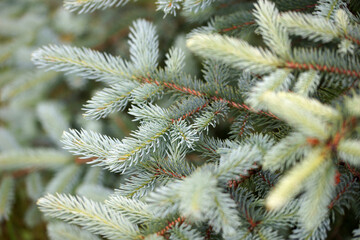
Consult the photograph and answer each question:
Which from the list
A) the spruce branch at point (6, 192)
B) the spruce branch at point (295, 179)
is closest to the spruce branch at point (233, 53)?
the spruce branch at point (295, 179)

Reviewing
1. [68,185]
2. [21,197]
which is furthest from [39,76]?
[21,197]

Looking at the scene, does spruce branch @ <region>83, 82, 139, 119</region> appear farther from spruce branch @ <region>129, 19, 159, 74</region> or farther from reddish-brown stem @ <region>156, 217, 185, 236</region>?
reddish-brown stem @ <region>156, 217, 185, 236</region>

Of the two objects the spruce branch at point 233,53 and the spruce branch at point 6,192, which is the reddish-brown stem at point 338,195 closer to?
the spruce branch at point 233,53

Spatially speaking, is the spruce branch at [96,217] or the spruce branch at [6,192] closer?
the spruce branch at [96,217]

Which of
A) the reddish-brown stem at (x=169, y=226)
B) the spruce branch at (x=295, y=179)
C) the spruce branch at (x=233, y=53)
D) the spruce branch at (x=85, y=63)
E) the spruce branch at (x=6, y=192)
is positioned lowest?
the spruce branch at (x=6, y=192)

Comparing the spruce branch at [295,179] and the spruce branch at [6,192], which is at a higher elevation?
the spruce branch at [295,179]

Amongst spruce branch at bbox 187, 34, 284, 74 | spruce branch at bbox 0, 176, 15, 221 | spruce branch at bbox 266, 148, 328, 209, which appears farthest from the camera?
spruce branch at bbox 0, 176, 15, 221

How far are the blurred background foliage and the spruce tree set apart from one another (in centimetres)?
51

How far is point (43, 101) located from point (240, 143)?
1227 millimetres

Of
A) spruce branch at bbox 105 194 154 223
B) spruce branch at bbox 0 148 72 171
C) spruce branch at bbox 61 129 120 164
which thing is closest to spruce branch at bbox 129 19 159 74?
spruce branch at bbox 61 129 120 164

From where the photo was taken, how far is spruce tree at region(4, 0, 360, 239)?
52 centimetres

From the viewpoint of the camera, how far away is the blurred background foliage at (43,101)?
1.34m

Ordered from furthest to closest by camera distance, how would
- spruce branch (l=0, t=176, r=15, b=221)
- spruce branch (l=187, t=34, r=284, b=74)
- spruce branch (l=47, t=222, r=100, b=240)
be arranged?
1. spruce branch (l=0, t=176, r=15, b=221)
2. spruce branch (l=47, t=222, r=100, b=240)
3. spruce branch (l=187, t=34, r=284, b=74)

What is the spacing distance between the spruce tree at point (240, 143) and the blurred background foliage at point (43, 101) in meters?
0.51
